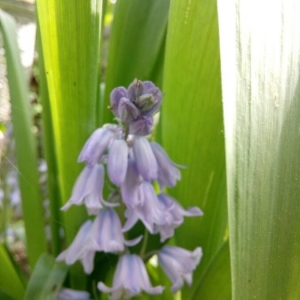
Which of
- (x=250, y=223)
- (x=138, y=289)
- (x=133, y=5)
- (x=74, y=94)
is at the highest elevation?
(x=133, y=5)

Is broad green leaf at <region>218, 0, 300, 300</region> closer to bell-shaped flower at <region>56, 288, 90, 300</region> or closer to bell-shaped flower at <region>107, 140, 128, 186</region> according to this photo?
bell-shaped flower at <region>107, 140, 128, 186</region>

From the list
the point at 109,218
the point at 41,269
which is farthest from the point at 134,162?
the point at 41,269

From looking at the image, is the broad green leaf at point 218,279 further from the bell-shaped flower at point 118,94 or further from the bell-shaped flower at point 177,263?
the bell-shaped flower at point 118,94

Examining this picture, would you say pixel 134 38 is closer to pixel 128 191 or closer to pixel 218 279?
pixel 128 191

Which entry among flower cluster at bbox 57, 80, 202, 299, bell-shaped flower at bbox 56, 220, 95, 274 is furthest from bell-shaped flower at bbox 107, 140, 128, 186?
bell-shaped flower at bbox 56, 220, 95, 274

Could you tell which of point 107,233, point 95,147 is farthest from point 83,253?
point 95,147

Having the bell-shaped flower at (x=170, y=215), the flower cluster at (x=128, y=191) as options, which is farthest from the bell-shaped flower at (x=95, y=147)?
the bell-shaped flower at (x=170, y=215)

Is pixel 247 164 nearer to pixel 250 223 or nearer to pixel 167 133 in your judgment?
pixel 250 223
